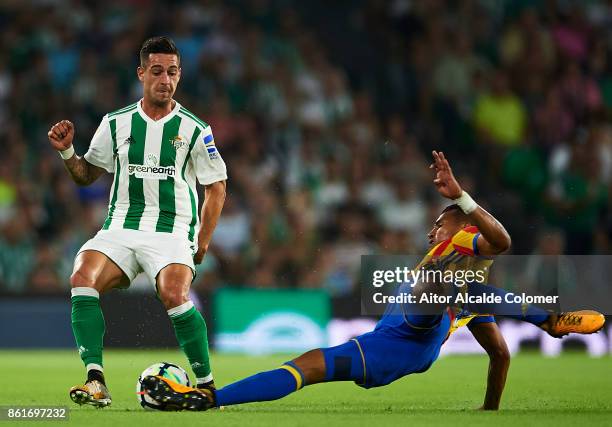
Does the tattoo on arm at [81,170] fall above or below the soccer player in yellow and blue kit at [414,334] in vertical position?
above

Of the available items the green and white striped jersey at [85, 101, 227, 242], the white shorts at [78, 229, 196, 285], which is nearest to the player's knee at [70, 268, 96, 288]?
the white shorts at [78, 229, 196, 285]

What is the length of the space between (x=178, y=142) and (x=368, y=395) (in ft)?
7.94

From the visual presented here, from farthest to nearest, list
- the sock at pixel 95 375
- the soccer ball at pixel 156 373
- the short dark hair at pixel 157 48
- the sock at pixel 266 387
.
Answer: the short dark hair at pixel 157 48 < the sock at pixel 95 375 < the soccer ball at pixel 156 373 < the sock at pixel 266 387

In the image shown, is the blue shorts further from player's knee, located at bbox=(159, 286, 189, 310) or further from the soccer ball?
player's knee, located at bbox=(159, 286, 189, 310)

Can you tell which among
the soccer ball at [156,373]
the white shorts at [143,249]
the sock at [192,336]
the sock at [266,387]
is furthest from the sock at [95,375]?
the sock at [266,387]

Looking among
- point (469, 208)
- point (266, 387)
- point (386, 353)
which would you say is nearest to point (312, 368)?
point (266, 387)

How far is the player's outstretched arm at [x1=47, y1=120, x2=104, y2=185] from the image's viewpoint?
7809 mm

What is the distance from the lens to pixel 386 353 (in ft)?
23.5

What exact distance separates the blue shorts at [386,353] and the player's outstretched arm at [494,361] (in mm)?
539

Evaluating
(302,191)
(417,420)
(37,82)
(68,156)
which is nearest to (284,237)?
(302,191)

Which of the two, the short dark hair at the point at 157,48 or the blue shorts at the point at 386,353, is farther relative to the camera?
the short dark hair at the point at 157,48

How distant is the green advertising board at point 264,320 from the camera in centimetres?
1429

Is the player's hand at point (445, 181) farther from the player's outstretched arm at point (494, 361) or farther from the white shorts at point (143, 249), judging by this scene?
the white shorts at point (143, 249)

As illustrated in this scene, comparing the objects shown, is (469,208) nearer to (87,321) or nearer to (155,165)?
(155,165)
